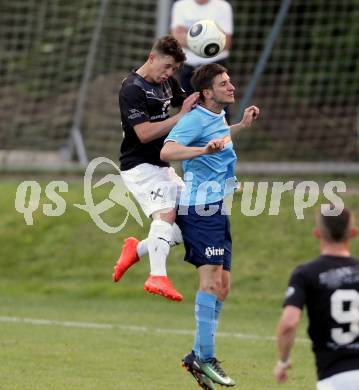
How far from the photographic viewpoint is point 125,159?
31.0ft

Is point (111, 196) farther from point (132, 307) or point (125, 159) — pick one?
point (125, 159)

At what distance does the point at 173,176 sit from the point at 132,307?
4.30 meters

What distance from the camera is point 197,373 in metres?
8.64

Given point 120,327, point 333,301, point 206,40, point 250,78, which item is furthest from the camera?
point 250,78

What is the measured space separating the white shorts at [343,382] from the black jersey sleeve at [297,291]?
1.30 ft

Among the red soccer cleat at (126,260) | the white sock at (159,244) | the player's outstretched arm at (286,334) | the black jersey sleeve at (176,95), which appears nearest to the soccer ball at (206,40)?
the black jersey sleeve at (176,95)

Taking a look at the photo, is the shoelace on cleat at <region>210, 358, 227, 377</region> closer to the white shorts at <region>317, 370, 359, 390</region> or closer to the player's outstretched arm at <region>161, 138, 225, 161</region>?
the player's outstretched arm at <region>161, 138, 225, 161</region>

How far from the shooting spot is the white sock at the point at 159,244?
29.8 feet

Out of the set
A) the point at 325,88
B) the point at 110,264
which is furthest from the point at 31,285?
the point at 325,88

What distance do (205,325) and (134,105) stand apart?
1.72 meters

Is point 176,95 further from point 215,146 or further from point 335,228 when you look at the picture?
point 335,228

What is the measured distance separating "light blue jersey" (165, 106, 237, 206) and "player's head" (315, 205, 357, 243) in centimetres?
269

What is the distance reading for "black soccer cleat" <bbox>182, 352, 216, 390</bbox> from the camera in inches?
337

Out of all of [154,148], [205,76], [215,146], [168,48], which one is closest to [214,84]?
[205,76]
